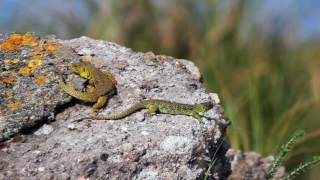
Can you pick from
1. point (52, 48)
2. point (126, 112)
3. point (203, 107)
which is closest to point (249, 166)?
point (203, 107)

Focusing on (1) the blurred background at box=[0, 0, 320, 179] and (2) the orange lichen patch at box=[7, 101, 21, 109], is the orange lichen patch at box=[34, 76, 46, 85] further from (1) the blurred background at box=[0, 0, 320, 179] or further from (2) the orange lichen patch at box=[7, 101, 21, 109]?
(1) the blurred background at box=[0, 0, 320, 179]

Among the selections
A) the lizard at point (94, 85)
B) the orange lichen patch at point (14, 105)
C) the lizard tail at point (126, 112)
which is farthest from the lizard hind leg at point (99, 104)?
the orange lichen patch at point (14, 105)

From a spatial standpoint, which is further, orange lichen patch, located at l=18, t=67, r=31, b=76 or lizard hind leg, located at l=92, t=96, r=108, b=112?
orange lichen patch, located at l=18, t=67, r=31, b=76

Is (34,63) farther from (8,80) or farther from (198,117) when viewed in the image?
(198,117)

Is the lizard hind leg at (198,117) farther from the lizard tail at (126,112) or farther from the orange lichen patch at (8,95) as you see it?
the orange lichen patch at (8,95)

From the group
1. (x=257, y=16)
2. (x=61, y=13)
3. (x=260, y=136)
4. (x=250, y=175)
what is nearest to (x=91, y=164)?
(x=250, y=175)

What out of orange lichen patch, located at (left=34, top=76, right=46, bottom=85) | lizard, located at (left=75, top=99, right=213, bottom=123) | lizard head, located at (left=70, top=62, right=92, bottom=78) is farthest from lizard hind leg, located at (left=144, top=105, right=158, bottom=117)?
orange lichen patch, located at (left=34, top=76, right=46, bottom=85)

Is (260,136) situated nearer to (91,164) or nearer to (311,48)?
(91,164)
